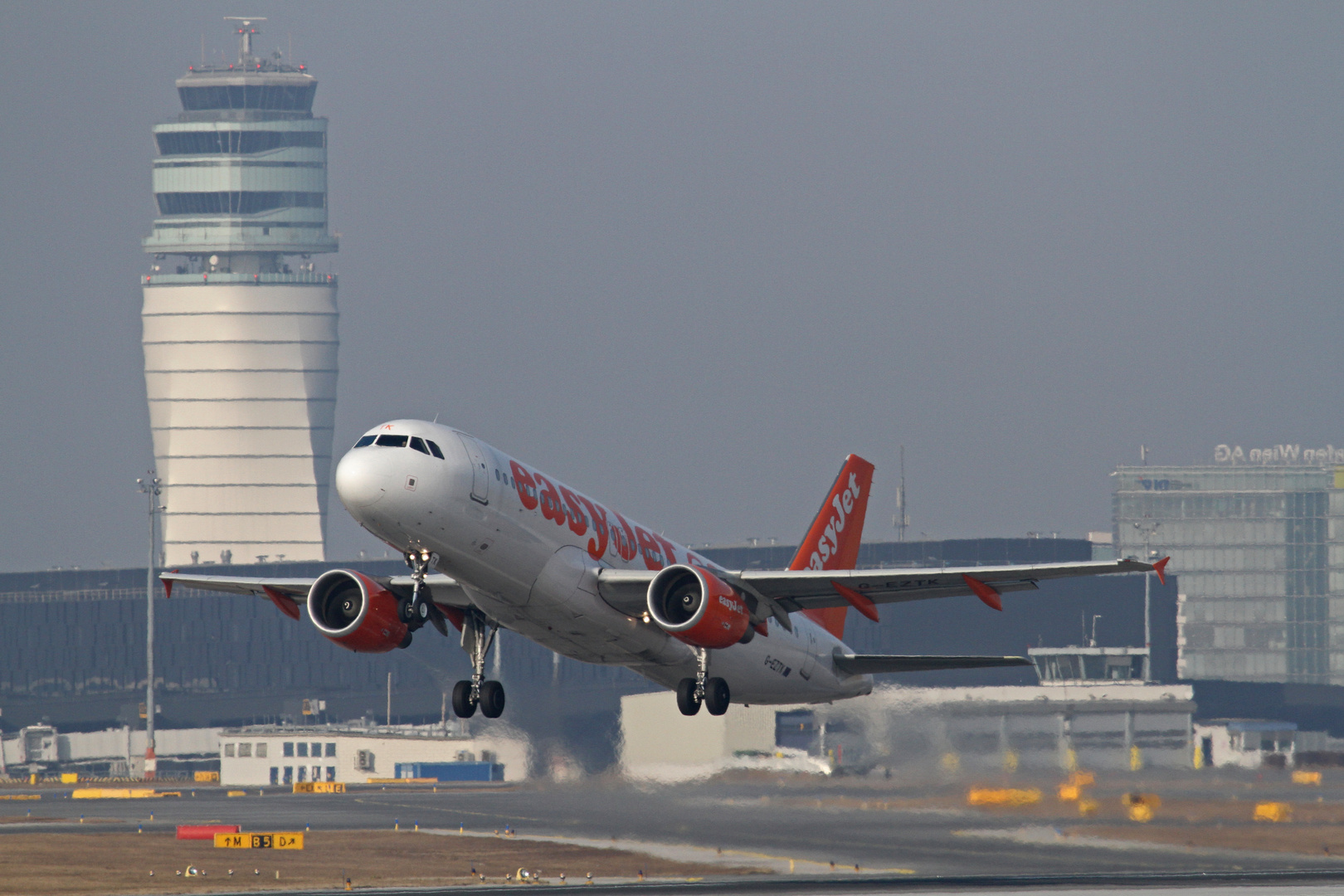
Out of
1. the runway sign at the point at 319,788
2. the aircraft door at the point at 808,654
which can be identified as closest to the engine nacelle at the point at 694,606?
the aircraft door at the point at 808,654

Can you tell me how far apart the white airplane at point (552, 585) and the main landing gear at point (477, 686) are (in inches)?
1.9

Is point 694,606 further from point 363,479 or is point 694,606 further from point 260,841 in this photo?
point 260,841

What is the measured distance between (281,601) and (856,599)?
54.5 feet

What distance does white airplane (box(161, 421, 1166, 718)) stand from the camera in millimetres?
47000

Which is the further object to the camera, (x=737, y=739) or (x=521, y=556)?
(x=737, y=739)

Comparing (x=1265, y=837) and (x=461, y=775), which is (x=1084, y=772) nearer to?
(x=1265, y=837)

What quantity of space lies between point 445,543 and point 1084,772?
127ft

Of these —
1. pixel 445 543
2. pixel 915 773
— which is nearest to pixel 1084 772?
pixel 915 773

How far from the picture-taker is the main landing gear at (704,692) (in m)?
53.8

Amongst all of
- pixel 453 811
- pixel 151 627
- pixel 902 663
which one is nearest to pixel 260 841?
pixel 453 811

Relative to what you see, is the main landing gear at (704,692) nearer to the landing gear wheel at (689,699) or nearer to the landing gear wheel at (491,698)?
the landing gear wheel at (689,699)

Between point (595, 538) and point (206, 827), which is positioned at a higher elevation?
point (595, 538)

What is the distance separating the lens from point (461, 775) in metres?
132

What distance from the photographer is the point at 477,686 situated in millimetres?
52438
